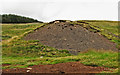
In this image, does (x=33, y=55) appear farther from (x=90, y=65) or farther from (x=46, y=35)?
(x=90, y=65)

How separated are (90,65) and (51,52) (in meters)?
10.2

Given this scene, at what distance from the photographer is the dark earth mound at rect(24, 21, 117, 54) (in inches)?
1015

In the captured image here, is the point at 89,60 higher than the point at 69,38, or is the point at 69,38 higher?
the point at 69,38

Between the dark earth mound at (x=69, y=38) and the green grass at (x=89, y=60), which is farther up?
the dark earth mound at (x=69, y=38)

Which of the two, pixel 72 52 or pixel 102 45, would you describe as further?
pixel 102 45

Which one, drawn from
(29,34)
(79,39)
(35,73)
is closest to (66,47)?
(79,39)

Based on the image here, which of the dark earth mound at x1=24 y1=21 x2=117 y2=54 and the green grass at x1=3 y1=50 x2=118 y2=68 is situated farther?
the dark earth mound at x1=24 y1=21 x2=117 y2=54

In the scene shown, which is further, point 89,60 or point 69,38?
point 69,38

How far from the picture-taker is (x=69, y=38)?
92.2ft

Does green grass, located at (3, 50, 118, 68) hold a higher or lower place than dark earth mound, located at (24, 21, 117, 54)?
lower

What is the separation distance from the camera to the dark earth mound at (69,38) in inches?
1015

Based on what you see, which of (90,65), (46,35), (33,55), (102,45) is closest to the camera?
(90,65)

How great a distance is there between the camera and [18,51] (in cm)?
2459

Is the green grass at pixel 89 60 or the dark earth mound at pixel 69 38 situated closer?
the green grass at pixel 89 60
